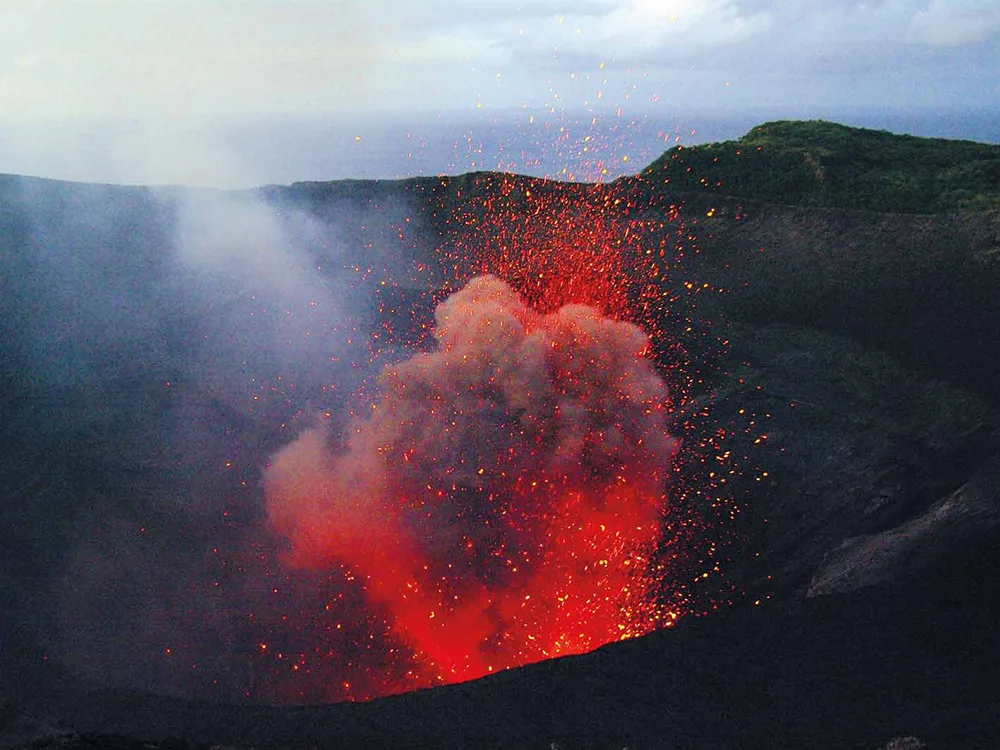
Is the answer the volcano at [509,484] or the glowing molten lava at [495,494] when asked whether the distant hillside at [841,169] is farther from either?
the glowing molten lava at [495,494]

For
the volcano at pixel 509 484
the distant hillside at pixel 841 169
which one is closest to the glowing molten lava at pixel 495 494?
the volcano at pixel 509 484

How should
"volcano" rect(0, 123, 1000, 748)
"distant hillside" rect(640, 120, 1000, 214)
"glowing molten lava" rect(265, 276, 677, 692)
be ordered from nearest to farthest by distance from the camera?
"volcano" rect(0, 123, 1000, 748), "glowing molten lava" rect(265, 276, 677, 692), "distant hillside" rect(640, 120, 1000, 214)

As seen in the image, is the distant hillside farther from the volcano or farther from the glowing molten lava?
the glowing molten lava

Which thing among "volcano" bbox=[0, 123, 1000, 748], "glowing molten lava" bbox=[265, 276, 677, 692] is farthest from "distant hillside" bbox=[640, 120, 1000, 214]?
"glowing molten lava" bbox=[265, 276, 677, 692]

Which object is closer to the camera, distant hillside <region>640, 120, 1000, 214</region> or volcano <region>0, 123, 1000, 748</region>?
volcano <region>0, 123, 1000, 748</region>

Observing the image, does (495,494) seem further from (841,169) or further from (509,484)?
(841,169)

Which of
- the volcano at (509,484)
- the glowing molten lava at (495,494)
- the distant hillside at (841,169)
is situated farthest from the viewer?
the distant hillside at (841,169)
